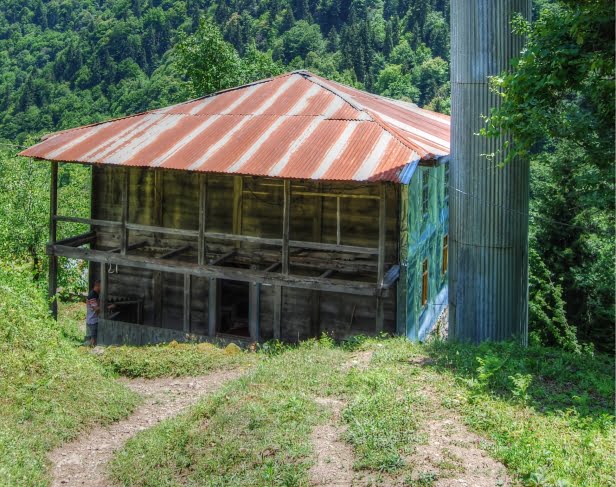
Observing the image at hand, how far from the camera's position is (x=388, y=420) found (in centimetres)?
927

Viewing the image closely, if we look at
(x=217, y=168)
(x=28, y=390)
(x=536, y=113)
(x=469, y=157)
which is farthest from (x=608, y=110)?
(x=28, y=390)

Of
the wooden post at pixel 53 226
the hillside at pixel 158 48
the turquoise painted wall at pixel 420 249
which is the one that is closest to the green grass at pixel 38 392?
the wooden post at pixel 53 226

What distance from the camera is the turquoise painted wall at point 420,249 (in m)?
17.0

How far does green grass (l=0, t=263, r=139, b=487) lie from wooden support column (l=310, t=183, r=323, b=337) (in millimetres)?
5814

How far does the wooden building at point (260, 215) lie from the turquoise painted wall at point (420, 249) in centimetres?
6

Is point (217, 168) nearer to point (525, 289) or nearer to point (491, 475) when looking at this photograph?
point (525, 289)

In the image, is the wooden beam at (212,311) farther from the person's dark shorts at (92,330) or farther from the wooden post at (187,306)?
the person's dark shorts at (92,330)

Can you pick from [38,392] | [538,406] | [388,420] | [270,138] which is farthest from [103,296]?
[538,406]

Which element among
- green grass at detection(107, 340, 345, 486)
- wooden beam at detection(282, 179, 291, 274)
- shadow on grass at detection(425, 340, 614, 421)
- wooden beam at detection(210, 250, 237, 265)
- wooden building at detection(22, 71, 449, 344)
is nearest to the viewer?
green grass at detection(107, 340, 345, 486)

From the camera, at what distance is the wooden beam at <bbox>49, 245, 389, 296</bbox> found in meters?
15.7

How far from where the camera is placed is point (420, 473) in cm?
802

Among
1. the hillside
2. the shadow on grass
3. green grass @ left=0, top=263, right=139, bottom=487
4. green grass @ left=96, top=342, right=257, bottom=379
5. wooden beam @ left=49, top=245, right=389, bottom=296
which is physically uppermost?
the hillside

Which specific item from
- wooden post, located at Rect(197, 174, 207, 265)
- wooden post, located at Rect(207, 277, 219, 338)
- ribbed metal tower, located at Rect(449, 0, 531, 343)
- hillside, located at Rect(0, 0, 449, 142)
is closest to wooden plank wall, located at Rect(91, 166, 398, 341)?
wooden post, located at Rect(207, 277, 219, 338)

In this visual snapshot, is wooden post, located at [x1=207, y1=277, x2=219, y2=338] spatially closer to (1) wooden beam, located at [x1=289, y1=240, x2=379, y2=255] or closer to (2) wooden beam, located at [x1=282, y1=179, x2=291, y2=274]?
(2) wooden beam, located at [x1=282, y1=179, x2=291, y2=274]
